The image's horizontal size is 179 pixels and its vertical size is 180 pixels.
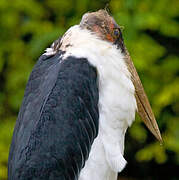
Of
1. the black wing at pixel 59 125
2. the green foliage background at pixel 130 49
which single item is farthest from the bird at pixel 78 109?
the green foliage background at pixel 130 49

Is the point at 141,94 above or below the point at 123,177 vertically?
above

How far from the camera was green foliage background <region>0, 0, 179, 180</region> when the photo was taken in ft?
15.1

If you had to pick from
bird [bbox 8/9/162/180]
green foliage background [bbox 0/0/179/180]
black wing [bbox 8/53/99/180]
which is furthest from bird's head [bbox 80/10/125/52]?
green foliage background [bbox 0/0/179/180]

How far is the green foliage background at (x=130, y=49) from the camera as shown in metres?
4.62

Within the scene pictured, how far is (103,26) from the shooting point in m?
2.89

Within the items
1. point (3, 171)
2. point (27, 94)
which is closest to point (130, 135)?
point (3, 171)

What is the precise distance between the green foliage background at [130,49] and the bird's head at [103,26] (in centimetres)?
151

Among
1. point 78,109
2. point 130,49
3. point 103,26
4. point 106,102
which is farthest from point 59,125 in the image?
point 130,49

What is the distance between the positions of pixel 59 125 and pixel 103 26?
1.85 feet

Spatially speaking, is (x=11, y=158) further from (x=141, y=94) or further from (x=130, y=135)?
(x=130, y=135)

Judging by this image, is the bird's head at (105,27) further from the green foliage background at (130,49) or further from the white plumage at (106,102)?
the green foliage background at (130,49)

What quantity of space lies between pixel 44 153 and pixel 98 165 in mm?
302

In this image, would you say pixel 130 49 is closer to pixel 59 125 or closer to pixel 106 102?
pixel 106 102

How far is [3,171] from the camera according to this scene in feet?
14.8
